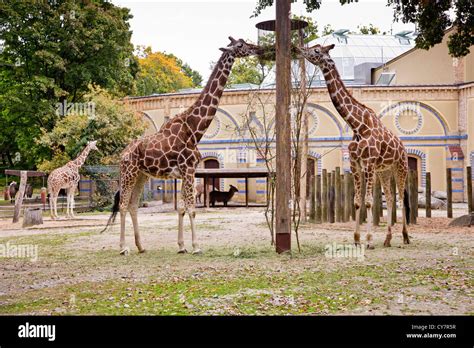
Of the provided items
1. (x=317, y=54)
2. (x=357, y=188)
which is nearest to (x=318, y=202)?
(x=357, y=188)

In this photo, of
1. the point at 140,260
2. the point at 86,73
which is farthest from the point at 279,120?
the point at 86,73

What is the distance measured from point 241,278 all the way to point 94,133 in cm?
2133

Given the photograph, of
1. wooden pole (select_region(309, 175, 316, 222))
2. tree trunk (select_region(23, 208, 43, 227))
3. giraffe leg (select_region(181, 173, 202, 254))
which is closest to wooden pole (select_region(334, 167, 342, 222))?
wooden pole (select_region(309, 175, 316, 222))

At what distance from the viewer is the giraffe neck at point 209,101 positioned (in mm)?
11078

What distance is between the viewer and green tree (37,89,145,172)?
27.5 meters

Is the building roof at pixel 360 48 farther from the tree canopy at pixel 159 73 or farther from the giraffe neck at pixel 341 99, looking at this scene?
the giraffe neck at pixel 341 99

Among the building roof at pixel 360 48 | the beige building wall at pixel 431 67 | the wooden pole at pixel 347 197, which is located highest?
the building roof at pixel 360 48

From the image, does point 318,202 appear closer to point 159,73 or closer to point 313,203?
point 313,203

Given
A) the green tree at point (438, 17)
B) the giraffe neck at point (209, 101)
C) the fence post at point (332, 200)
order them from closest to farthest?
the giraffe neck at point (209, 101) < the green tree at point (438, 17) < the fence post at point (332, 200)

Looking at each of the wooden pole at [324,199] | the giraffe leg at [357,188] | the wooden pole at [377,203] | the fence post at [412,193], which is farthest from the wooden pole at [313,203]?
the giraffe leg at [357,188]

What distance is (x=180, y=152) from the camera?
10859mm

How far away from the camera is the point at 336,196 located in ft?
56.0

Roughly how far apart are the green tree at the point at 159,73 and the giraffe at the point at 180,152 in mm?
37256

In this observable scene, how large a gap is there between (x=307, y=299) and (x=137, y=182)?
582 centimetres
